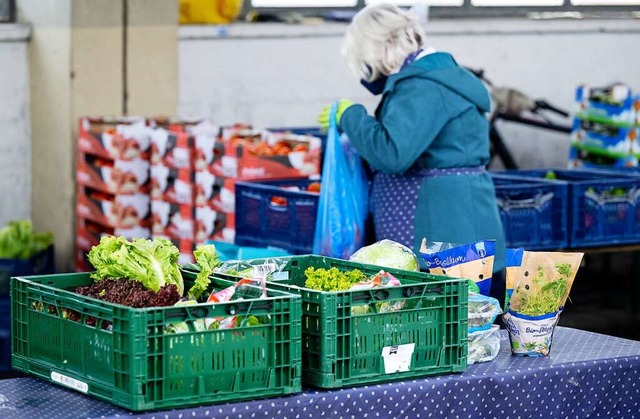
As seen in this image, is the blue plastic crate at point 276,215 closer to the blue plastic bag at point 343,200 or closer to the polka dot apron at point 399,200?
the blue plastic bag at point 343,200

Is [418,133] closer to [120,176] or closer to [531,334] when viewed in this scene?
[531,334]

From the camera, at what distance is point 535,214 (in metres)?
6.63

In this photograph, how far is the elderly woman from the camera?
4.77 m

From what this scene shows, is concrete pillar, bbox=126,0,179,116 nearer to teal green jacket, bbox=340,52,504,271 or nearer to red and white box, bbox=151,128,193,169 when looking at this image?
red and white box, bbox=151,128,193,169

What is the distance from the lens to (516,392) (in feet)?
10.9

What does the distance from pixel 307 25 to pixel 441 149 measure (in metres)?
5.62

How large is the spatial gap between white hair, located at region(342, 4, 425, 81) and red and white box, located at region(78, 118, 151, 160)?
3.57m

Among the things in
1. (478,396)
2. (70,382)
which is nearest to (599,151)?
(478,396)

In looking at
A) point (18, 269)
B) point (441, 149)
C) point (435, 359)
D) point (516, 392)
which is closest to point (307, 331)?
point (435, 359)

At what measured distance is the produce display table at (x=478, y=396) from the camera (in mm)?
2939

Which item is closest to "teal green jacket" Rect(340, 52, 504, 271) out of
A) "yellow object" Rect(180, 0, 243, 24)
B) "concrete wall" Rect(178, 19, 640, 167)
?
"concrete wall" Rect(178, 19, 640, 167)

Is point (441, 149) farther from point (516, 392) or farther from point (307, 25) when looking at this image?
point (307, 25)

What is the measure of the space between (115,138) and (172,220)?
70 cm

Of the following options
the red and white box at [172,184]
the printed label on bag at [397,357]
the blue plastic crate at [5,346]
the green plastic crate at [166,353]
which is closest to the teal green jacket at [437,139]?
the printed label on bag at [397,357]
